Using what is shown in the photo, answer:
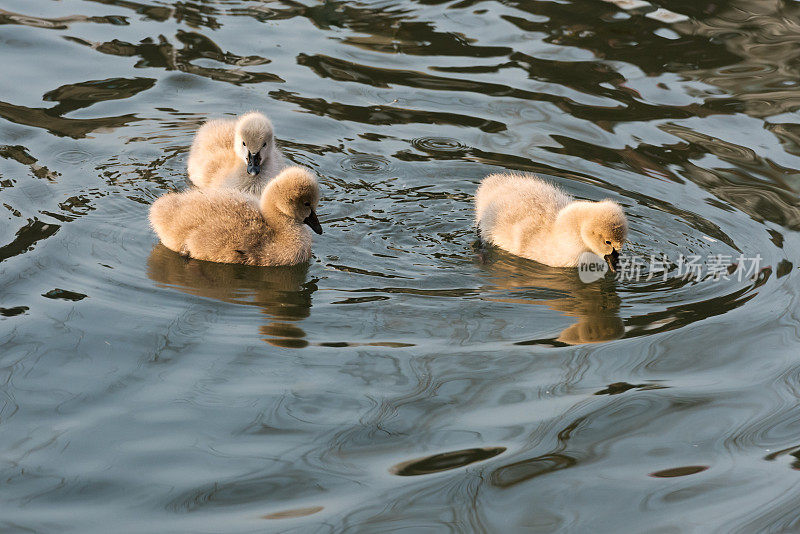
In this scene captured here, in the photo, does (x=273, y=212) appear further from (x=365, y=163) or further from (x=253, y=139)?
(x=365, y=163)

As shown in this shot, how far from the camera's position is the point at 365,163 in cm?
665

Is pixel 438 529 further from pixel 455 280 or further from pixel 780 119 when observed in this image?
pixel 780 119

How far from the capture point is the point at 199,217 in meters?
5.51

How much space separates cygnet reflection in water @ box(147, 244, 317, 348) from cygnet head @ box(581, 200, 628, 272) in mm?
1321

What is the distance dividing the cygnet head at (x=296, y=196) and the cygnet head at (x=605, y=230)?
1.30 meters

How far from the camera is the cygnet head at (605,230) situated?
17.5ft

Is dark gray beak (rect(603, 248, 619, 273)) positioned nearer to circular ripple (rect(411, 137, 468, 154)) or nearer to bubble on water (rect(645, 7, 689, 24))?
circular ripple (rect(411, 137, 468, 154))

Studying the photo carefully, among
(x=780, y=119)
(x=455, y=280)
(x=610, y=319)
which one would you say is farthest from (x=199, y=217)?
(x=780, y=119)

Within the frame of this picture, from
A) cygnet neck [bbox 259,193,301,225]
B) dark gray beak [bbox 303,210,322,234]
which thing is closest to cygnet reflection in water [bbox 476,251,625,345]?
dark gray beak [bbox 303,210,322,234]

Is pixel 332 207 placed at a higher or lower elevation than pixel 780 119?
lower

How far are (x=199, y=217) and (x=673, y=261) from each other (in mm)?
2302

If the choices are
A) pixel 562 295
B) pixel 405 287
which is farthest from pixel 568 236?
pixel 405 287

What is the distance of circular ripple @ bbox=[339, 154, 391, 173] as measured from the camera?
21.6ft

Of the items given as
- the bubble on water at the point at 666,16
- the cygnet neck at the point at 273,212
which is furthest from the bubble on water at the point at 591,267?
the bubble on water at the point at 666,16
